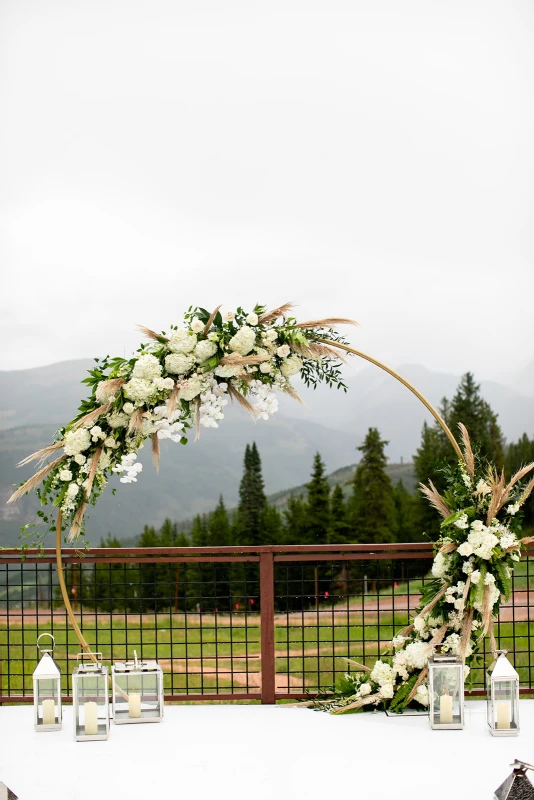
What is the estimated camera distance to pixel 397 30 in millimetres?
35969

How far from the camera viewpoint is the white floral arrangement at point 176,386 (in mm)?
4270

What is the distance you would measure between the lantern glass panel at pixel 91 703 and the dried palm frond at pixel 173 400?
→ 50.4 inches

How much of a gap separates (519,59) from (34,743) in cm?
4079

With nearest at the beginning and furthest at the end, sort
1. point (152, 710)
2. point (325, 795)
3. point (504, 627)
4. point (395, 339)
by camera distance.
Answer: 1. point (325, 795)
2. point (152, 710)
3. point (504, 627)
4. point (395, 339)

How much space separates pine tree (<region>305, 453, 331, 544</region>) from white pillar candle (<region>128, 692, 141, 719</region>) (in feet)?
95.3

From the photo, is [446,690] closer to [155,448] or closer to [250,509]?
[155,448]

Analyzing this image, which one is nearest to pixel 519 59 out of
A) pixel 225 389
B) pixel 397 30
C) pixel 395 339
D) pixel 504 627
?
pixel 397 30

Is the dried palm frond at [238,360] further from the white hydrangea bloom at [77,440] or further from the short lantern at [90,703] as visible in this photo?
the short lantern at [90,703]

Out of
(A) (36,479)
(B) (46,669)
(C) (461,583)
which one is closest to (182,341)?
(A) (36,479)

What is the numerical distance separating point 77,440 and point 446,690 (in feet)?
7.31

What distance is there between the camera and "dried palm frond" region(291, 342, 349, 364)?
4.38 meters

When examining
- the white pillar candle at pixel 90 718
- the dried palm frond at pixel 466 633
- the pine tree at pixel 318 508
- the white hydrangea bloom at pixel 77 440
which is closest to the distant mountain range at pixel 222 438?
the pine tree at pixel 318 508

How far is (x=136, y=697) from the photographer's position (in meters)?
4.30

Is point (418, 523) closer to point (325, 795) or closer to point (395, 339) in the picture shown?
point (395, 339)
